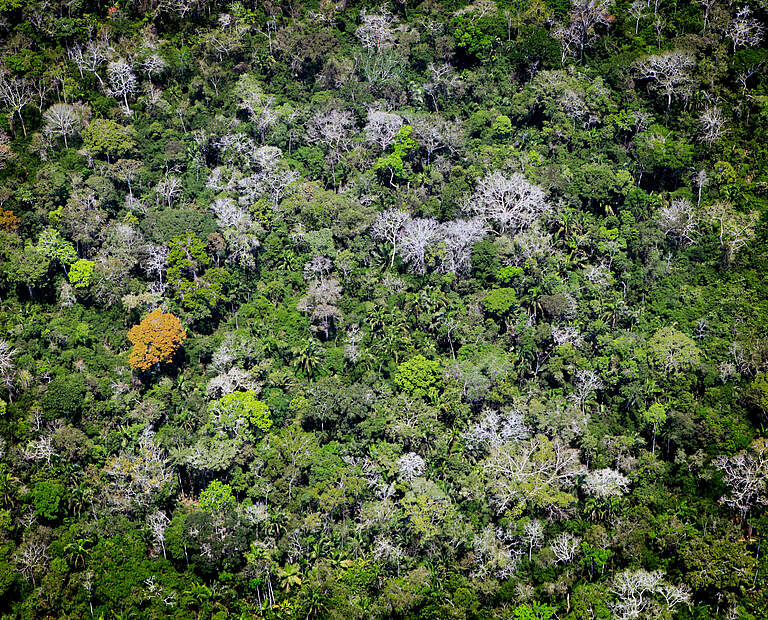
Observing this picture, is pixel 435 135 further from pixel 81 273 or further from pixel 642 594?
pixel 642 594

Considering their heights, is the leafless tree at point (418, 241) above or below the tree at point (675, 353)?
above

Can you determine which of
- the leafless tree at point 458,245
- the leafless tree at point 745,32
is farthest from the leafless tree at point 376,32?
the leafless tree at point 745,32

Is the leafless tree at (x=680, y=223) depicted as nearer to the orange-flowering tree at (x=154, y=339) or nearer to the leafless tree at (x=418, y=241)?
the leafless tree at (x=418, y=241)

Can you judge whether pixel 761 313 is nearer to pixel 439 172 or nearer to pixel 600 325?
pixel 600 325

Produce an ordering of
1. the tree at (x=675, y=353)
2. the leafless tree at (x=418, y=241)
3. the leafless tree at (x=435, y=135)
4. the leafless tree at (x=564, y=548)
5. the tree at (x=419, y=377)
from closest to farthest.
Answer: the leafless tree at (x=564, y=548) → the tree at (x=419, y=377) → the tree at (x=675, y=353) → the leafless tree at (x=418, y=241) → the leafless tree at (x=435, y=135)

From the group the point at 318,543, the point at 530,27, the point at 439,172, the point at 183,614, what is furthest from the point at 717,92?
the point at 183,614

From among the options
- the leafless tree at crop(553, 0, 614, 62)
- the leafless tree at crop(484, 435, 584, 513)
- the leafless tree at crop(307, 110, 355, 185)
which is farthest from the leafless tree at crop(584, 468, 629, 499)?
the leafless tree at crop(553, 0, 614, 62)

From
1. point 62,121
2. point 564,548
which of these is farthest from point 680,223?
point 62,121
